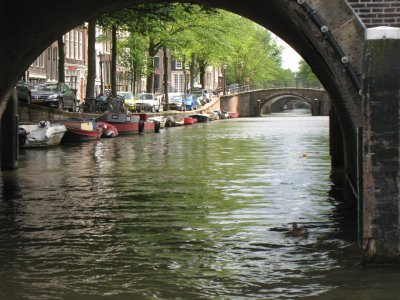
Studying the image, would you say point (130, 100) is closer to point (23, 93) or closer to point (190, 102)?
point (190, 102)

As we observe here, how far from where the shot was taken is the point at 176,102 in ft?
216

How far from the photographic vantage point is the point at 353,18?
10211 mm

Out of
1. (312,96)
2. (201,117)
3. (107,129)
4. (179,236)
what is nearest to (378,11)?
(179,236)

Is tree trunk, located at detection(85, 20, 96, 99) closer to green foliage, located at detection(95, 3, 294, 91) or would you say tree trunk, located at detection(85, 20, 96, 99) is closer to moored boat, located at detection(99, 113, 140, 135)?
moored boat, located at detection(99, 113, 140, 135)

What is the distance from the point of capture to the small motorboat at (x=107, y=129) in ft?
127

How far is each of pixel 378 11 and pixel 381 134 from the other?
7.46 feet

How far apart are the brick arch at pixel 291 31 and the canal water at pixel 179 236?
1.67 m

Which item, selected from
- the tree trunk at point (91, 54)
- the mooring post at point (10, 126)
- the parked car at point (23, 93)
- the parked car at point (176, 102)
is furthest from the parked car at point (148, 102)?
the mooring post at point (10, 126)

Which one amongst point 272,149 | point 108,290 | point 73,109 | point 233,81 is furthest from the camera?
point 233,81

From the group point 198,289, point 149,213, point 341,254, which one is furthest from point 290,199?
point 198,289

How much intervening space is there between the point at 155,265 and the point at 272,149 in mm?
21073

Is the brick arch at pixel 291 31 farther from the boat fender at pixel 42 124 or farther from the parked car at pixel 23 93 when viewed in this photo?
the parked car at pixel 23 93

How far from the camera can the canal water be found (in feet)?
28.6

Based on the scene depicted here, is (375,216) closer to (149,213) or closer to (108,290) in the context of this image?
(108,290)
